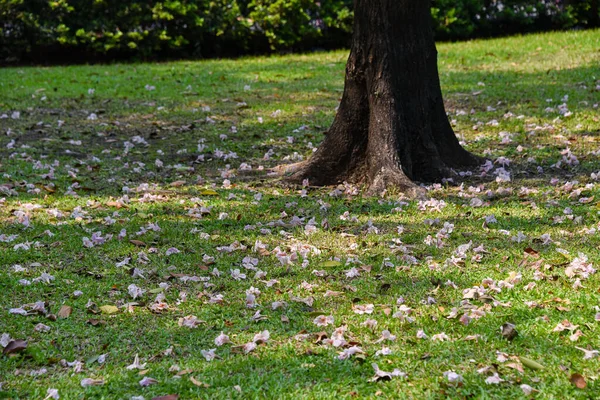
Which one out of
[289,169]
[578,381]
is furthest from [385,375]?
[289,169]

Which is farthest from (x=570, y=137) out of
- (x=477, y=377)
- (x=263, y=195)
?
(x=477, y=377)

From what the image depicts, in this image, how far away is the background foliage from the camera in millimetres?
15102

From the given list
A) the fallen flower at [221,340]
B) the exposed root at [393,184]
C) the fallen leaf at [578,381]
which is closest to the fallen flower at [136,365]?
the fallen flower at [221,340]

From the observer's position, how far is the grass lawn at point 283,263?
13.2ft

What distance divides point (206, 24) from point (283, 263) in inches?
426

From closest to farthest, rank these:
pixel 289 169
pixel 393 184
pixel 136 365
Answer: pixel 136 365
pixel 393 184
pixel 289 169

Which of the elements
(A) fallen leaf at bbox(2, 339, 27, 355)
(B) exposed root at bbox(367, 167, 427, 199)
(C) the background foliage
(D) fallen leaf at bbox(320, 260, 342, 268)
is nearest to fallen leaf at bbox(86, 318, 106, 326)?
(A) fallen leaf at bbox(2, 339, 27, 355)

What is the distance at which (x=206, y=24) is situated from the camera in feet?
50.9

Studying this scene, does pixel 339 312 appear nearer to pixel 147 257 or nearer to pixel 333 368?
pixel 333 368

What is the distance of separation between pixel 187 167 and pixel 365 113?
82.3 inches

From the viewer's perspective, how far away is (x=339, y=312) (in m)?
4.68

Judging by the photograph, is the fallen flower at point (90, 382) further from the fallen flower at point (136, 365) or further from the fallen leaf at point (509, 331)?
the fallen leaf at point (509, 331)

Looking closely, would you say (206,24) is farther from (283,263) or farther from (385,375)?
(385,375)

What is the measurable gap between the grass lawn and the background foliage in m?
5.04
